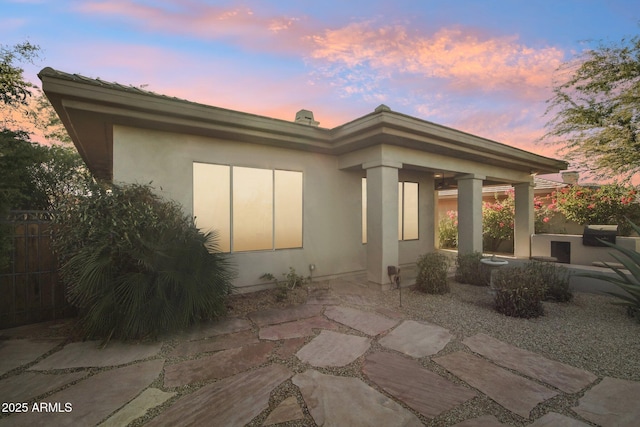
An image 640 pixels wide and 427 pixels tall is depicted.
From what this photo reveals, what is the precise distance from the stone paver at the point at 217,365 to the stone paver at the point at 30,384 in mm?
848

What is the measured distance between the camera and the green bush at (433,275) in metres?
5.37

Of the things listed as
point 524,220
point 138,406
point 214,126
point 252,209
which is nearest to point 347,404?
point 138,406

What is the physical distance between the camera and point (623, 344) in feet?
10.6

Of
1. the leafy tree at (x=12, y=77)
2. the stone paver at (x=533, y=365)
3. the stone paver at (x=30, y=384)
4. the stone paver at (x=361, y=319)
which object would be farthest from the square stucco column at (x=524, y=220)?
the leafy tree at (x=12, y=77)

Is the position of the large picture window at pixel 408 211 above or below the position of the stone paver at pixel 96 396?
above

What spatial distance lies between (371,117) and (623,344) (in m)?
4.48

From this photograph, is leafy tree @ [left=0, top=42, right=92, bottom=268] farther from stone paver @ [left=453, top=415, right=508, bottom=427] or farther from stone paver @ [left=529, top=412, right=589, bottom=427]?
stone paver @ [left=529, top=412, right=589, bottom=427]

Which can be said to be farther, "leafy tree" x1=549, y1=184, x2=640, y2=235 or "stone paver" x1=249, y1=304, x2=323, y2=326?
"leafy tree" x1=549, y1=184, x2=640, y2=235

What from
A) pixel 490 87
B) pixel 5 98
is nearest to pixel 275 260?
pixel 5 98

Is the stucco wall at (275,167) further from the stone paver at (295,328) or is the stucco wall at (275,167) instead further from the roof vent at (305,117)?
the stone paver at (295,328)

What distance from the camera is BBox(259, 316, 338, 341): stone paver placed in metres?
3.44

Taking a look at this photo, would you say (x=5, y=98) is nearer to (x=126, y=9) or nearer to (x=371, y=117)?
(x=126, y=9)

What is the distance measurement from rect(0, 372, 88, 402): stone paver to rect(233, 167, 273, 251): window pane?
9.70ft

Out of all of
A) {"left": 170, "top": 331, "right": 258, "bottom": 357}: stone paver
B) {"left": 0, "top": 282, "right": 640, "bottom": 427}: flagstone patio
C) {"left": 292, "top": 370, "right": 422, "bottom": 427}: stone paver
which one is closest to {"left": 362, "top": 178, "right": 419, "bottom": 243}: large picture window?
{"left": 0, "top": 282, "right": 640, "bottom": 427}: flagstone patio
